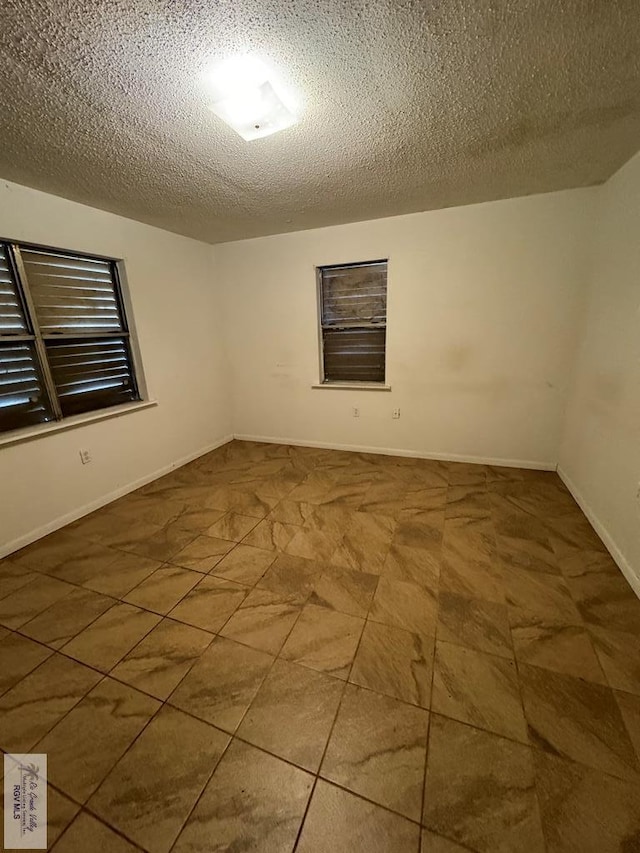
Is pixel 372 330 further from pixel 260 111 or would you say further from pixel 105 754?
pixel 105 754

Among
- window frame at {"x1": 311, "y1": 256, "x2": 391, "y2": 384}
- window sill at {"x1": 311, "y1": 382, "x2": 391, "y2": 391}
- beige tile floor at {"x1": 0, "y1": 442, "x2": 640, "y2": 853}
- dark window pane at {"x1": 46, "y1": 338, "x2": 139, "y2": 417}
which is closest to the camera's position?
beige tile floor at {"x1": 0, "y1": 442, "x2": 640, "y2": 853}

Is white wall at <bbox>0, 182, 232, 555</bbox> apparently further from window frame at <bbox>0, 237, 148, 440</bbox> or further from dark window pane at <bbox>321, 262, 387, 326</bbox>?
dark window pane at <bbox>321, 262, 387, 326</bbox>

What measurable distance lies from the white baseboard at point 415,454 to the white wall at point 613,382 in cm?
46

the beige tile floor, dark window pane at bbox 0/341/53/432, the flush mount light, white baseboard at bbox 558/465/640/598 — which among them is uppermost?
the flush mount light

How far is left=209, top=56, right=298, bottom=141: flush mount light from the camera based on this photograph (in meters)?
1.22

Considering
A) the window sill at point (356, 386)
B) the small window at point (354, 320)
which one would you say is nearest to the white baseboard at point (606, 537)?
the window sill at point (356, 386)

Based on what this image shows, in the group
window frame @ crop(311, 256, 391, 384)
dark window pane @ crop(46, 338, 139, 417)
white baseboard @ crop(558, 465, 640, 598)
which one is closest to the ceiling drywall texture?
window frame @ crop(311, 256, 391, 384)

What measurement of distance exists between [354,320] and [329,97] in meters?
2.02

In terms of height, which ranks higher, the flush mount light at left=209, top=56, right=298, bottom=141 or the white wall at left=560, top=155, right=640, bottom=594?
the flush mount light at left=209, top=56, right=298, bottom=141

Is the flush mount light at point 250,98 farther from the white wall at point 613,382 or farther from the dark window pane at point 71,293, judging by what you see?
the white wall at point 613,382

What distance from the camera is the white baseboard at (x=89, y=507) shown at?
2128mm

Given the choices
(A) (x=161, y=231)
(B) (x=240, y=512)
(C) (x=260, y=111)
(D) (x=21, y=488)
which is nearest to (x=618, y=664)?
(B) (x=240, y=512)

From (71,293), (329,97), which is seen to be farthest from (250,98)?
(71,293)

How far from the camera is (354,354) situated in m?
3.47
